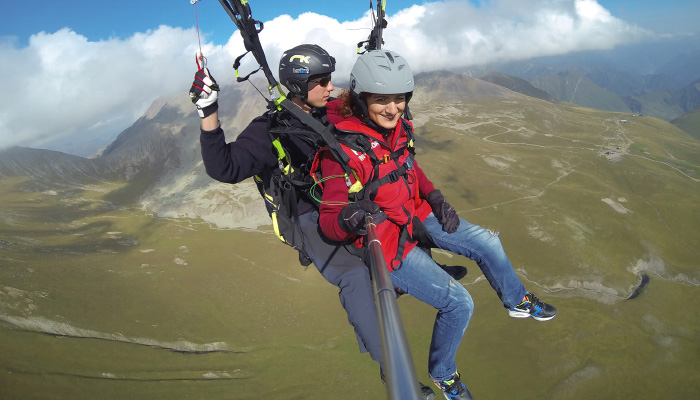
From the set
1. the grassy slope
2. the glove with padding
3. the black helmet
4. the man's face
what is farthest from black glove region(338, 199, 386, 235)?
the grassy slope

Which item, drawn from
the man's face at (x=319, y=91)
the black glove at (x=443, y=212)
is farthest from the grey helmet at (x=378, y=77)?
the black glove at (x=443, y=212)

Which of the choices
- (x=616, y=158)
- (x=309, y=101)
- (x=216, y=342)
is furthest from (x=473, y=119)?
(x=309, y=101)

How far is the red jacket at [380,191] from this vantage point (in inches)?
233

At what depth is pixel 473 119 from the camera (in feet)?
654

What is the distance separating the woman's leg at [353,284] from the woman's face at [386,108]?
2.30m

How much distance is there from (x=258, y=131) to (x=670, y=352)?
283 feet

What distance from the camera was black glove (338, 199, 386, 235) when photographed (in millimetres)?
5285

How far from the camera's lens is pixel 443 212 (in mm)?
7301

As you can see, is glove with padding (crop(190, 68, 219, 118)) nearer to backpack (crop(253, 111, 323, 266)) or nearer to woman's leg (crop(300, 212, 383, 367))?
backpack (crop(253, 111, 323, 266))

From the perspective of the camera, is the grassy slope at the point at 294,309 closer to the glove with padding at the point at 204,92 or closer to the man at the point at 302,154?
the man at the point at 302,154

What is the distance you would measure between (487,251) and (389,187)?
2342 mm

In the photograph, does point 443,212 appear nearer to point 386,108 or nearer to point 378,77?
point 386,108

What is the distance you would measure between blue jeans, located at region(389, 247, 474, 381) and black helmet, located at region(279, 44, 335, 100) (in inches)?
160

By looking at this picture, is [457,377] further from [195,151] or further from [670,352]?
[195,151]
